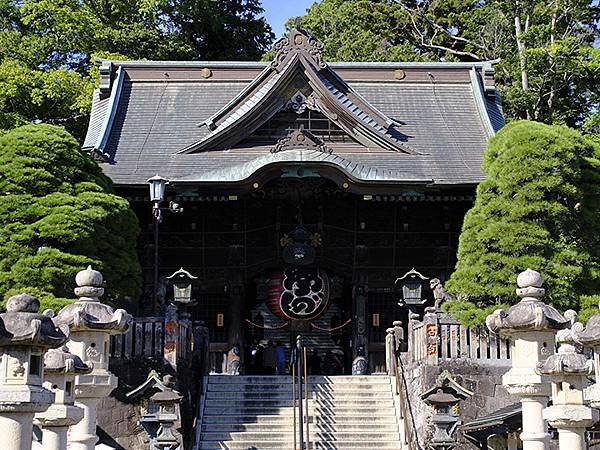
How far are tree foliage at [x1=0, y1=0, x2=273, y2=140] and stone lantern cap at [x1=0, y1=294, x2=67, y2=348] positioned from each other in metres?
22.6

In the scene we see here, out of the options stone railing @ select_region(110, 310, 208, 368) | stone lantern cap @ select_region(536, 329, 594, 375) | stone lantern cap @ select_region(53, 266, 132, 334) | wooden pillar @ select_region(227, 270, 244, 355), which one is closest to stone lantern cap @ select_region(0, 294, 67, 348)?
stone lantern cap @ select_region(53, 266, 132, 334)

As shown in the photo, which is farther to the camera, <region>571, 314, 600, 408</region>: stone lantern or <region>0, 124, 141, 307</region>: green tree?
<region>0, 124, 141, 307</region>: green tree

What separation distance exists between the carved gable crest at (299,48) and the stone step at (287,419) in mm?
9156

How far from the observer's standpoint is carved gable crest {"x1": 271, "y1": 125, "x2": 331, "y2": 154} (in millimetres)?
22359

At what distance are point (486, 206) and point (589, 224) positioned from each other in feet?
6.76

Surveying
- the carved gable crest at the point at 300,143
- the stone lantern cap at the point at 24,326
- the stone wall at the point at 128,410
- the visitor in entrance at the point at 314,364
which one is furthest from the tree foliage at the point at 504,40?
the stone lantern cap at the point at 24,326

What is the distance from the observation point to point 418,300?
21422 mm

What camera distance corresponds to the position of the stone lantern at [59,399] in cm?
1002

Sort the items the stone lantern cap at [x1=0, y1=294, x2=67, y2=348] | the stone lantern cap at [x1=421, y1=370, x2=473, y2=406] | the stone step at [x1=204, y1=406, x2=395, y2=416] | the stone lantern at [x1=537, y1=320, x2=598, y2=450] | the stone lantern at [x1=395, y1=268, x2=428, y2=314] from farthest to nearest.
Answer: the stone lantern at [x1=395, y1=268, x2=428, y2=314], the stone step at [x1=204, y1=406, x2=395, y2=416], the stone lantern cap at [x1=421, y1=370, x2=473, y2=406], the stone lantern at [x1=537, y1=320, x2=598, y2=450], the stone lantern cap at [x1=0, y1=294, x2=67, y2=348]

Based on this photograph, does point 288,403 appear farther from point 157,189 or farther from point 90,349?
point 90,349

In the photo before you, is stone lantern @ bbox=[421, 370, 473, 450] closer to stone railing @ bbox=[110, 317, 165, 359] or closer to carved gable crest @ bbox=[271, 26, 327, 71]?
stone railing @ bbox=[110, 317, 165, 359]

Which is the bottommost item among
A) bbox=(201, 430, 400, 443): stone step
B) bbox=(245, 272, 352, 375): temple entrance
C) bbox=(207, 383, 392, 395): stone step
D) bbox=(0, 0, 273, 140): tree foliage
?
bbox=(201, 430, 400, 443): stone step

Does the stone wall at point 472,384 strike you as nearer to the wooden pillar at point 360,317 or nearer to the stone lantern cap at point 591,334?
the wooden pillar at point 360,317

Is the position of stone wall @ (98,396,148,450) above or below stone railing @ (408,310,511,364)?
below
